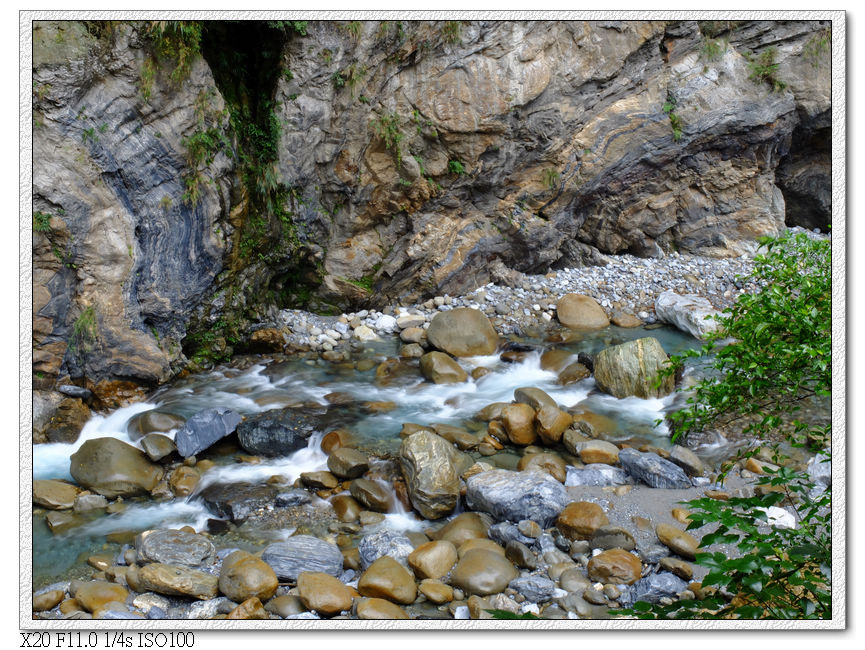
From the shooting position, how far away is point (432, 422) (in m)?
5.83

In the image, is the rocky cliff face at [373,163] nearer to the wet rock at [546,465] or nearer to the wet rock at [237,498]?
the wet rock at [237,498]

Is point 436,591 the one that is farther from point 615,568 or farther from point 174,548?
point 174,548

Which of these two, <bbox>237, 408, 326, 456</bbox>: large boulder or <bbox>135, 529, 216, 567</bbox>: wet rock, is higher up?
<bbox>237, 408, 326, 456</bbox>: large boulder

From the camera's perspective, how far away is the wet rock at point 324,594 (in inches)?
131

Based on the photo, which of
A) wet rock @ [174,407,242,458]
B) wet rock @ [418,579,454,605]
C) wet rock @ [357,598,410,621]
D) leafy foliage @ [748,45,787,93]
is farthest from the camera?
leafy foliage @ [748,45,787,93]

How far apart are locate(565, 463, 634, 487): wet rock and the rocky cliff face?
2.90 m

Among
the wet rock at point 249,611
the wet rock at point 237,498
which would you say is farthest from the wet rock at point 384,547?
the wet rock at point 237,498

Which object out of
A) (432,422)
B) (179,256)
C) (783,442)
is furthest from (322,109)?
(783,442)

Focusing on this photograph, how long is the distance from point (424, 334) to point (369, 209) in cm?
197

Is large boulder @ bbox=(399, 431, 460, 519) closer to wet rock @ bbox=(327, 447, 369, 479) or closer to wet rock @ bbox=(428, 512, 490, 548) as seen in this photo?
wet rock @ bbox=(428, 512, 490, 548)

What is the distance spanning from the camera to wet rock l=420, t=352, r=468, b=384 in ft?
22.1

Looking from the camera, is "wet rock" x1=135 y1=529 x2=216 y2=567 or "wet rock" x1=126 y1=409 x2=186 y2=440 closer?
"wet rock" x1=135 y1=529 x2=216 y2=567

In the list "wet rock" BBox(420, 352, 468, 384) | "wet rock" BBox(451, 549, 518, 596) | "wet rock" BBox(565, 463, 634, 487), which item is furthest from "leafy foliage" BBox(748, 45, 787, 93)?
"wet rock" BBox(451, 549, 518, 596)

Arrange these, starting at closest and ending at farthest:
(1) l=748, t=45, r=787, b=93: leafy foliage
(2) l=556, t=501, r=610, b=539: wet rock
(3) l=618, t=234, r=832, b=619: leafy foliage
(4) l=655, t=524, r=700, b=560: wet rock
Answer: (3) l=618, t=234, r=832, b=619: leafy foliage
(4) l=655, t=524, r=700, b=560: wet rock
(2) l=556, t=501, r=610, b=539: wet rock
(1) l=748, t=45, r=787, b=93: leafy foliage
